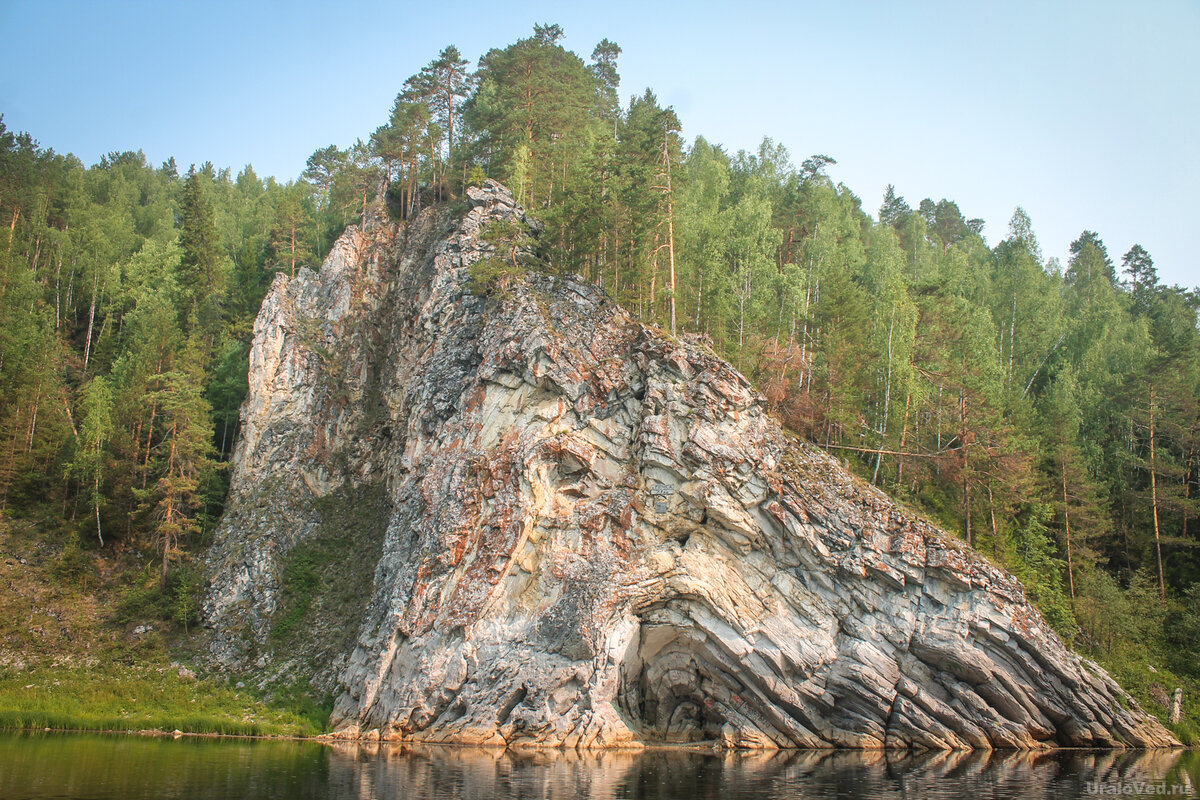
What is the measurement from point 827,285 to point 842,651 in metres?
22.6

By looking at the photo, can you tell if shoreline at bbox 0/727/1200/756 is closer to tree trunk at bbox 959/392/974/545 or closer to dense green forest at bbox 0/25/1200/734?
dense green forest at bbox 0/25/1200/734

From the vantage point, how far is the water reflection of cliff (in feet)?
57.3

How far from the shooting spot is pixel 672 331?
36.2 m

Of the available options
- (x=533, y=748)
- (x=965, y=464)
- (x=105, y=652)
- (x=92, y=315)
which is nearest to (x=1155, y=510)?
(x=965, y=464)

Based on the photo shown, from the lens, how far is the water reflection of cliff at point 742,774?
17469 millimetres

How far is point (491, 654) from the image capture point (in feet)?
90.9

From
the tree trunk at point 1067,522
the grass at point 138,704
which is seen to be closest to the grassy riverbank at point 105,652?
the grass at point 138,704

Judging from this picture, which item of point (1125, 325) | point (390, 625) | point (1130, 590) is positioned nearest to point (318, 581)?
point (390, 625)

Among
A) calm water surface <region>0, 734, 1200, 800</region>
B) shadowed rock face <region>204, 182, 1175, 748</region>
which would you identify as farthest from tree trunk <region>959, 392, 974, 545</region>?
calm water surface <region>0, 734, 1200, 800</region>

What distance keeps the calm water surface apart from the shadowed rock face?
6.42ft

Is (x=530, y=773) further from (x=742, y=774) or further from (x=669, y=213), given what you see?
(x=669, y=213)

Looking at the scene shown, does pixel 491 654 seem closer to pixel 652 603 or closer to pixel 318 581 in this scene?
pixel 652 603

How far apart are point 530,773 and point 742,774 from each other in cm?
653

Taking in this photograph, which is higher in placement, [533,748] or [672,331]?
[672,331]
